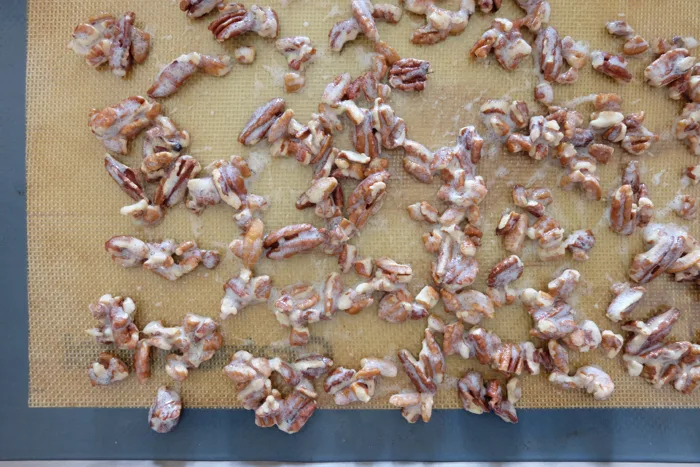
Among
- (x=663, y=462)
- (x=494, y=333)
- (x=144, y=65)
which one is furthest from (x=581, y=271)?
(x=144, y=65)

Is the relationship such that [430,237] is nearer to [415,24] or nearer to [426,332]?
[426,332]

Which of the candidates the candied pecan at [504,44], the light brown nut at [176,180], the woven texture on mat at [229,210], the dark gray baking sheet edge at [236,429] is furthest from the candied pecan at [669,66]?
the light brown nut at [176,180]

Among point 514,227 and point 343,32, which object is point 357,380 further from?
point 343,32

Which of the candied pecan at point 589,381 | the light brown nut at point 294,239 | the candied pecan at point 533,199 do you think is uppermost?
the candied pecan at point 533,199

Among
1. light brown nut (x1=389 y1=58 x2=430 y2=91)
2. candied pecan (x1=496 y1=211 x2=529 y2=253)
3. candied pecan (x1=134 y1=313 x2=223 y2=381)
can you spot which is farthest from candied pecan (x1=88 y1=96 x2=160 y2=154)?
candied pecan (x1=496 y1=211 x2=529 y2=253)

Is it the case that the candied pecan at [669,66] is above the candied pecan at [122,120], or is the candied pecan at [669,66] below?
above

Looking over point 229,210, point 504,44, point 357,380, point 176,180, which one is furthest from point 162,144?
point 504,44

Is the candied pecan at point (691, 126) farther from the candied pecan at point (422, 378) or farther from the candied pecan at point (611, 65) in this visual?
the candied pecan at point (422, 378)
